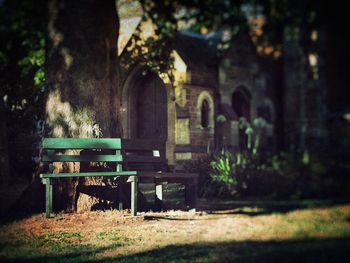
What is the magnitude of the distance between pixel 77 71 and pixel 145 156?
1729 millimetres

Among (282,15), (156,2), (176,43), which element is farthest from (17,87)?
(282,15)

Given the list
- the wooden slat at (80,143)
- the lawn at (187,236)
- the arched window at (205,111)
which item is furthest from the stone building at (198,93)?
the lawn at (187,236)

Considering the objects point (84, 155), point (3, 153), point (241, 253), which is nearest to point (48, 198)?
point (84, 155)

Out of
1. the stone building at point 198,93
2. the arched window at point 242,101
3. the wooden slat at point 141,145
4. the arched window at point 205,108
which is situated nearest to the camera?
the wooden slat at point 141,145

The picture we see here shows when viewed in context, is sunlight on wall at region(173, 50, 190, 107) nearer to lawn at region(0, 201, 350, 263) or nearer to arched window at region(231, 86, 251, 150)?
arched window at region(231, 86, 251, 150)

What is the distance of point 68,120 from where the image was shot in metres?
7.36

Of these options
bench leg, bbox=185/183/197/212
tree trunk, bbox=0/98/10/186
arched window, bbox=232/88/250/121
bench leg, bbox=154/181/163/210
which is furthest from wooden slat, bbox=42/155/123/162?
arched window, bbox=232/88/250/121

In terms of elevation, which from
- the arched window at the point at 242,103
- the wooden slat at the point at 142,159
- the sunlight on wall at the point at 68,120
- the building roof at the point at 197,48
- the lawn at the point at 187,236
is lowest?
the lawn at the point at 187,236

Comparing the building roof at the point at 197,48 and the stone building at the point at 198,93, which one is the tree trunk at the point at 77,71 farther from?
the building roof at the point at 197,48

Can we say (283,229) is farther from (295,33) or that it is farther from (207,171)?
(207,171)

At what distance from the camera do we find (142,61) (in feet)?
46.8

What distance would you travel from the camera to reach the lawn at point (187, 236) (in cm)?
331

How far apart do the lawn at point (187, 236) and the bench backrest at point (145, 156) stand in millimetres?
965

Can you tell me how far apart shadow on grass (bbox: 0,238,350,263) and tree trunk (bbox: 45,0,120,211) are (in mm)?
2504
